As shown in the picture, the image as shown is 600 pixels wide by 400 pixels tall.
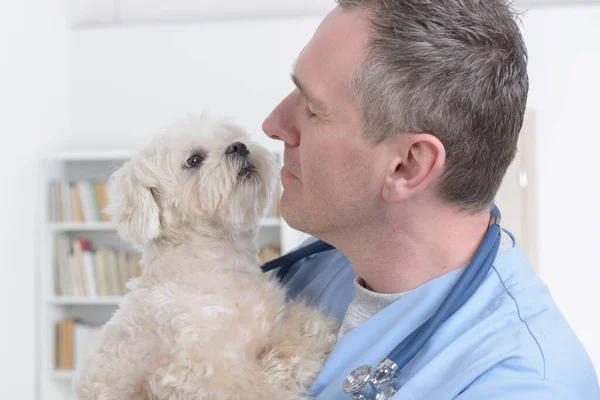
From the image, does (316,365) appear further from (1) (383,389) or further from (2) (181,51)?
(2) (181,51)

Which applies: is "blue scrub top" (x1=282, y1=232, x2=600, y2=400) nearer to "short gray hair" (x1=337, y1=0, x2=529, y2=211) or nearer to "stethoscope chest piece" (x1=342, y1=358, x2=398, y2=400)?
"stethoscope chest piece" (x1=342, y1=358, x2=398, y2=400)

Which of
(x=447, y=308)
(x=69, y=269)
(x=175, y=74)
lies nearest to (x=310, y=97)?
(x=447, y=308)

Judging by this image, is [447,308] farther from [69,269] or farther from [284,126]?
[69,269]

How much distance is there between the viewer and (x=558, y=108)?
200 inches

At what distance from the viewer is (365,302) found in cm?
136

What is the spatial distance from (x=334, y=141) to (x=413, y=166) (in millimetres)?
154

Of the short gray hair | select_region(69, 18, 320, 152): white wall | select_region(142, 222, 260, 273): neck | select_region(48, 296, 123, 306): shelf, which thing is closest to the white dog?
select_region(142, 222, 260, 273): neck

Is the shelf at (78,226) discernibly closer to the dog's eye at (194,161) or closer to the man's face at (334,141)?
the dog's eye at (194,161)

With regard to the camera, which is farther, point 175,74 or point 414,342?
point 175,74

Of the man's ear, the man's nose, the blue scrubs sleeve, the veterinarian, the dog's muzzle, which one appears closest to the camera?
the blue scrubs sleeve

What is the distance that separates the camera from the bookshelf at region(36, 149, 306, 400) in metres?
4.95

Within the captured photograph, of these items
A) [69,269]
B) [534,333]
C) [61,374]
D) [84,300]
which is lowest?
[61,374]

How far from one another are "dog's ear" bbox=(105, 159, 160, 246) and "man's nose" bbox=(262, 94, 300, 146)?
1.40ft

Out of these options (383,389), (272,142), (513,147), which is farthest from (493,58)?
(272,142)
